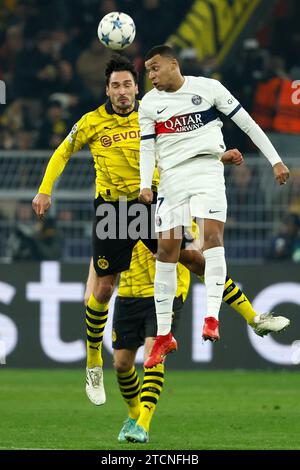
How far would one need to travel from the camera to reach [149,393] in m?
10.2

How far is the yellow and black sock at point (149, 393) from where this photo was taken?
1015 cm

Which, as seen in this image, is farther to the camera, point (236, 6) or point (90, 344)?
point (236, 6)

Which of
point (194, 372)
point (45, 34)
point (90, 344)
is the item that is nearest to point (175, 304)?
point (90, 344)

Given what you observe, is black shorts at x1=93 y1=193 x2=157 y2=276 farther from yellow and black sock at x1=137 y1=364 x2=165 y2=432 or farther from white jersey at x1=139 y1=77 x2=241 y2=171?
yellow and black sock at x1=137 y1=364 x2=165 y2=432

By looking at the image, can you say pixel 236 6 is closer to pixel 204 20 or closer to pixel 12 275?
pixel 204 20

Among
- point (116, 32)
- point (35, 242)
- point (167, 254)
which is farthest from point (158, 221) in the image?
point (35, 242)

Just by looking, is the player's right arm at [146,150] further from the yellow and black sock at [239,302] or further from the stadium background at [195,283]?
the stadium background at [195,283]

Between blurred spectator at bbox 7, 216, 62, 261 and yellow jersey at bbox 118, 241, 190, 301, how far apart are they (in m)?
5.50

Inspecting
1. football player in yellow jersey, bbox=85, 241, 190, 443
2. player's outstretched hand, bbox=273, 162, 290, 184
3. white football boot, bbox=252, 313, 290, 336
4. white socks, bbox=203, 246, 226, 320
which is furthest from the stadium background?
player's outstretched hand, bbox=273, 162, 290, 184

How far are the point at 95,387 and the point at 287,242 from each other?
5.79m

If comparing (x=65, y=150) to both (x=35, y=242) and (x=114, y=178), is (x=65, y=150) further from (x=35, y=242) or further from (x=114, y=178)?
(x=35, y=242)

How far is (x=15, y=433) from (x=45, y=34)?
10.2 m

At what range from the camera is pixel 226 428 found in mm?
11242

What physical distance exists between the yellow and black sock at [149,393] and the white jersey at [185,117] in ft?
5.12
